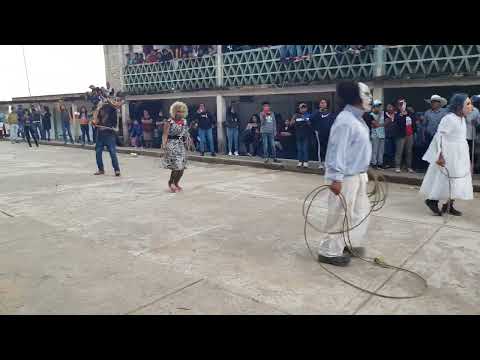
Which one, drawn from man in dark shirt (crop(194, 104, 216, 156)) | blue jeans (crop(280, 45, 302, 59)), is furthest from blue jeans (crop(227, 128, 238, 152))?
blue jeans (crop(280, 45, 302, 59))

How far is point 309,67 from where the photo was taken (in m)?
11.3

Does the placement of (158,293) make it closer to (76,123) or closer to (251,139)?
(251,139)

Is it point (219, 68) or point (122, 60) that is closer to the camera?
point (219, 68)

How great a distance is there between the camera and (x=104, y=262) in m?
4.14

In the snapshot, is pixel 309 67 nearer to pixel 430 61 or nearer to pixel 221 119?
pixel 430 61

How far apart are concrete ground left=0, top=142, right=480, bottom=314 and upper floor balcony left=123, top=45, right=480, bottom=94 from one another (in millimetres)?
3316

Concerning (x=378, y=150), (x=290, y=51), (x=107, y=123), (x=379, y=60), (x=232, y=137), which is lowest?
(x=378, y=150)

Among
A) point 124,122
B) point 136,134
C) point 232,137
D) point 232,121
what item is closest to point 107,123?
point 232,121

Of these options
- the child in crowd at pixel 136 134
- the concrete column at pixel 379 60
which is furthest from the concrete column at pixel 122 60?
the concrete column at pixel 379 60

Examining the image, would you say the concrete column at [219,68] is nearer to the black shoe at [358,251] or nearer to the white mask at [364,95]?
the white mask at [364,95]

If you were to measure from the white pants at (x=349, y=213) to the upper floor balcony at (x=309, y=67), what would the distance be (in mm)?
6255

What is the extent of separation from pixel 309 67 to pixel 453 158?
20.9 feet

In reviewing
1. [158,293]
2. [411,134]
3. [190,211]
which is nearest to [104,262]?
[158,293]
